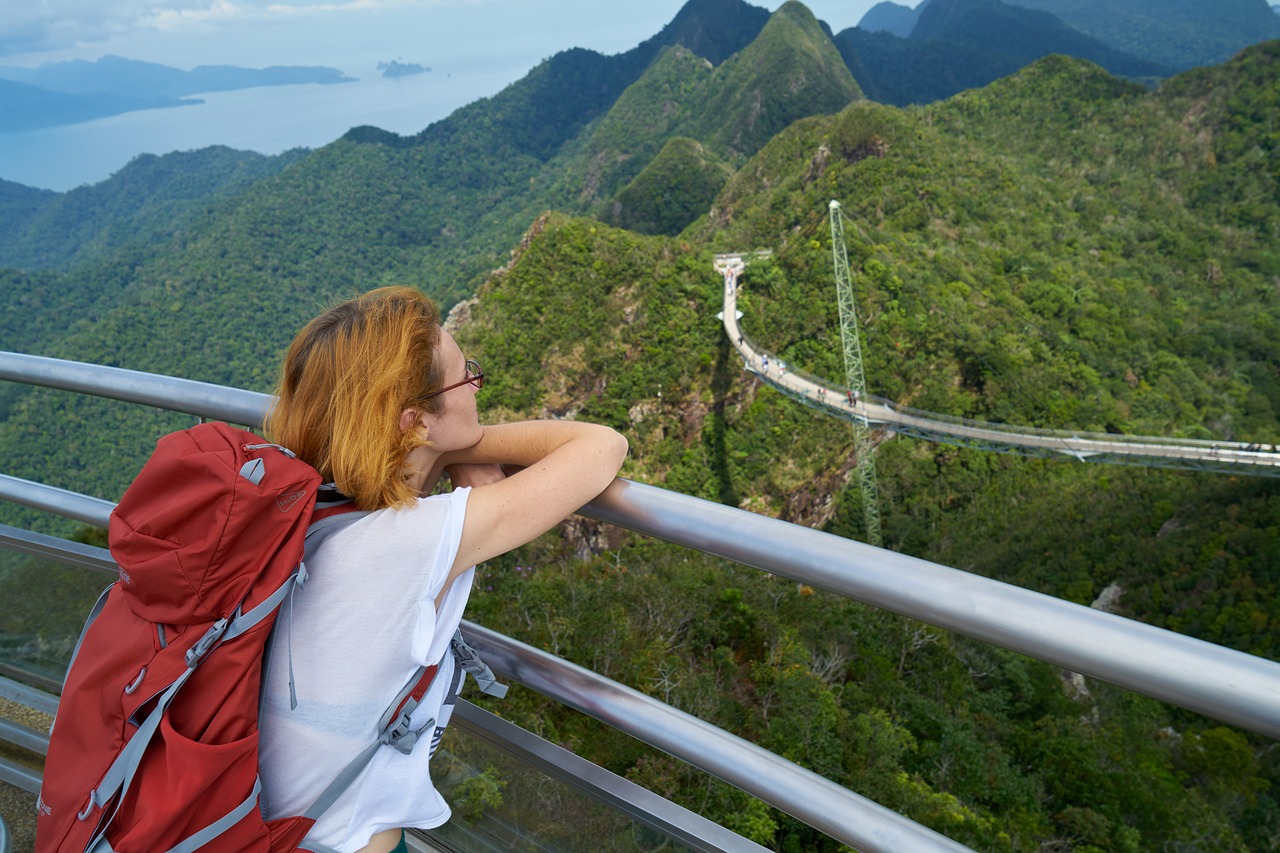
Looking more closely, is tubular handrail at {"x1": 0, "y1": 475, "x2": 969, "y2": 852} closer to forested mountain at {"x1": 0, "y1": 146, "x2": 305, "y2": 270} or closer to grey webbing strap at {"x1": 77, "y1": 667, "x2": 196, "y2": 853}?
grey webbing strap at {"x1": 77, "y1": 667, "x2": 196, "y2": 853}

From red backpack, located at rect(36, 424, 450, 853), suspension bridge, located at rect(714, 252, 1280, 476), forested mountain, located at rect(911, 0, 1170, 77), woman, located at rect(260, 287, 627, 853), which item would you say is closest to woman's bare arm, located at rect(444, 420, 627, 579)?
woman, located at rect(260, 287, 627, 853)

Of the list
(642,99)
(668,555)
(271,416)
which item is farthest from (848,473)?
(642,99)

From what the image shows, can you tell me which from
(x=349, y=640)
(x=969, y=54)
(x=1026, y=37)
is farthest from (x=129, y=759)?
(x=1026, y=37)

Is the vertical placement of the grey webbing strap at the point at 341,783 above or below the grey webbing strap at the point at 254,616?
below

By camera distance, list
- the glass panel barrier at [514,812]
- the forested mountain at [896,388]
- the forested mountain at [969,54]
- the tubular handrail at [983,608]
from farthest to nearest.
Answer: the forested mountain at [969,54] → the forested mountain at [896,388] → the glass panel barrier at [514,812] → the tubular handrail at [983,608]

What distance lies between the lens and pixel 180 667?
2.90ft

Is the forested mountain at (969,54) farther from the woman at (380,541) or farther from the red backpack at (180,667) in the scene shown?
the red backpack at (180,667)

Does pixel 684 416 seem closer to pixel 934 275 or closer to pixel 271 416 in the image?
pixel 934 275

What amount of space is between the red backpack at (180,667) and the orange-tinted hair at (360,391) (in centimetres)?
12

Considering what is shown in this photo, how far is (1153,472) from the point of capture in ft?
84.8

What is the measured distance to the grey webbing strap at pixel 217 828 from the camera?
2.91 feet

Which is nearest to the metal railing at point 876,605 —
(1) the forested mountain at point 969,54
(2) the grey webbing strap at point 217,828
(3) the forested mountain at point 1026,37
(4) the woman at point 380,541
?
(4) the woman at point 380,541

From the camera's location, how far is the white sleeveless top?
38.9 inches

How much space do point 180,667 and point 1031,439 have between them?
2932cm
